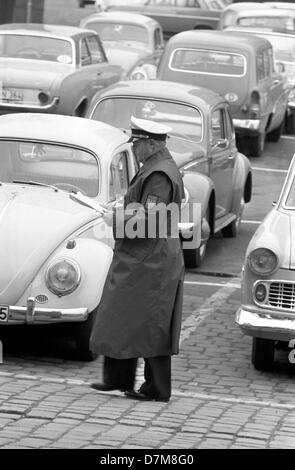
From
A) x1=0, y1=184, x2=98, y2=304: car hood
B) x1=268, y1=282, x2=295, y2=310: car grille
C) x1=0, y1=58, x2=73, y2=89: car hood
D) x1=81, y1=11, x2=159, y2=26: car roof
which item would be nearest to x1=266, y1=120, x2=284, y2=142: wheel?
x1=81, y1=11, x2=159, y2=26: car roof

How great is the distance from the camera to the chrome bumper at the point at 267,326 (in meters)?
8.58

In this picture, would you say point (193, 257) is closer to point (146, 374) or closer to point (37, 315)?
point (37, 315)

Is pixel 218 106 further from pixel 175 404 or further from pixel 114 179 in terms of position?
pixel 175 404

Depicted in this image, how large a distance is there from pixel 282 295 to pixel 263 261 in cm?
27

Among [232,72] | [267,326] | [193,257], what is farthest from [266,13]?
[267,326]

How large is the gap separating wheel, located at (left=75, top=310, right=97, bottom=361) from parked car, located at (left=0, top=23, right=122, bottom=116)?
863cm

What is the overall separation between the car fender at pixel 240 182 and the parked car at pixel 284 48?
7482 millimetres

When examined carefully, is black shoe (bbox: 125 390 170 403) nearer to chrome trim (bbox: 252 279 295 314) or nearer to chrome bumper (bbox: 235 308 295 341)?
chrome bumper (bbox: 235 308 295 341)

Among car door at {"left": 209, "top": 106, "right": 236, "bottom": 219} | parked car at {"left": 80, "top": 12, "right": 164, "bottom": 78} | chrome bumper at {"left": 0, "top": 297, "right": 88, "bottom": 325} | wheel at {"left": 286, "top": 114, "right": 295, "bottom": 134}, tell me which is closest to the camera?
chrome bumper at {"left": 0, "top": 297, "right": 88, "bottom": 325}

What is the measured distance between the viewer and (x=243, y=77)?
18.9 m

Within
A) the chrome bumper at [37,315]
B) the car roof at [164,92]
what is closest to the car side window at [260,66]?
the car roof at [164,92]

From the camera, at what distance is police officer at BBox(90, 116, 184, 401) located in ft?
23.7

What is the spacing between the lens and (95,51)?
19953 mm

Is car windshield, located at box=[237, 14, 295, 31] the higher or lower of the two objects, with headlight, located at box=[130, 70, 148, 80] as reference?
higher
